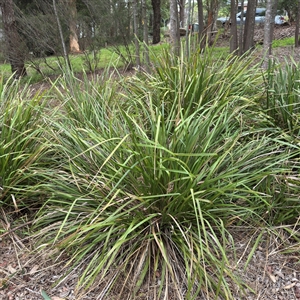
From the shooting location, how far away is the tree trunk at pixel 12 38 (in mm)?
8289

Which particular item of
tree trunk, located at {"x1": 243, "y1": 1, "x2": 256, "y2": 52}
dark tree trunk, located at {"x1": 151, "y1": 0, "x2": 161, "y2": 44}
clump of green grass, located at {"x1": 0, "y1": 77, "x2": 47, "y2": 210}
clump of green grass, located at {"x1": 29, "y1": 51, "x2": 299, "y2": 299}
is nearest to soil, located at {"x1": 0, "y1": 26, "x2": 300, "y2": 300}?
clump of green grass, located at {"x1": 29, "y1": 51, "x2": 299, "y2": 299}

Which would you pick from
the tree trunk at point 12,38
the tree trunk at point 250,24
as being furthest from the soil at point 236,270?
the tree trunk at point 250,24

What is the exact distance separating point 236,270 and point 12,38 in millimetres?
8342

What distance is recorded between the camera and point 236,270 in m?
1.94

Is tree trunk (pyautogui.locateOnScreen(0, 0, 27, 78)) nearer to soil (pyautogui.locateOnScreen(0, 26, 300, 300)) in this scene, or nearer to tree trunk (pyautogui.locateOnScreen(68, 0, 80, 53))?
tree trunk (pyautogui.locateOnScreen(68, 0, 80, 53))

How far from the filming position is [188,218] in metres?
2.08

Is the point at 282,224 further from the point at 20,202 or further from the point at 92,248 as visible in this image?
the point at 20,202

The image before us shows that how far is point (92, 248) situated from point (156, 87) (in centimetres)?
173

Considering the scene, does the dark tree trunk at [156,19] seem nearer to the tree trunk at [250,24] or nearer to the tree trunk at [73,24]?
the tree trunk at [73,24]

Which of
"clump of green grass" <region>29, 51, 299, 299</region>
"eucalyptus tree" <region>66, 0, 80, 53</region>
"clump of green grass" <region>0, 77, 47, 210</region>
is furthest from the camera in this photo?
"eucalyptus tree" <region>66, 0, 80, 53</region>

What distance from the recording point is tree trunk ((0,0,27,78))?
326 inches

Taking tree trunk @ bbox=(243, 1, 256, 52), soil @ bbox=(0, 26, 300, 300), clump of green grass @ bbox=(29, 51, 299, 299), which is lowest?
soil @ bbox=(0, 26, 300, 300)

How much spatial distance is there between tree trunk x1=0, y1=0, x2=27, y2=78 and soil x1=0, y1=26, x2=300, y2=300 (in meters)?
6.87

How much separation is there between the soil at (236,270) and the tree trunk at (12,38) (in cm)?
687
